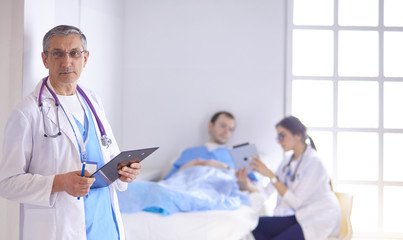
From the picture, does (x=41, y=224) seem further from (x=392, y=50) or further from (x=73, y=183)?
(x=392, y=50)

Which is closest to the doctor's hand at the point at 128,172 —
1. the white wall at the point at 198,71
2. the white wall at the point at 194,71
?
the white wall at the point at 194,71

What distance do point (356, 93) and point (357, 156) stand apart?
60 cm

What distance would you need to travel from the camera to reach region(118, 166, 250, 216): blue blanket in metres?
3.10

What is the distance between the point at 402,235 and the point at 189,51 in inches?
105

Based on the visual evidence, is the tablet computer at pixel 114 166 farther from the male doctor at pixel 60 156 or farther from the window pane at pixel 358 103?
the window pane at pixel 358 103

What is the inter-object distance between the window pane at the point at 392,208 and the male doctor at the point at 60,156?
11.2 ft

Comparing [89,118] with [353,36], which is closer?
[89,118]

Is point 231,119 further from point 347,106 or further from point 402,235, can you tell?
point 402,235

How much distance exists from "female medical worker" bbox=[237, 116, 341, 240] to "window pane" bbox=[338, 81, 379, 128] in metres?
1.28

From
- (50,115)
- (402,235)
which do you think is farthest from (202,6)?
(50,115)

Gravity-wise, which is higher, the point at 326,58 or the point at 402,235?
the point at 326,58

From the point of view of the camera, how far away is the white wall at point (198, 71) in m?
4.73

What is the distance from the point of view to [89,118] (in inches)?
76.4

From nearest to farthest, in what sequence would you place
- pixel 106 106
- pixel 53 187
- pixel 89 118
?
1. pixel 53 187
2. pixel 89 118
3. pixel 106 106
